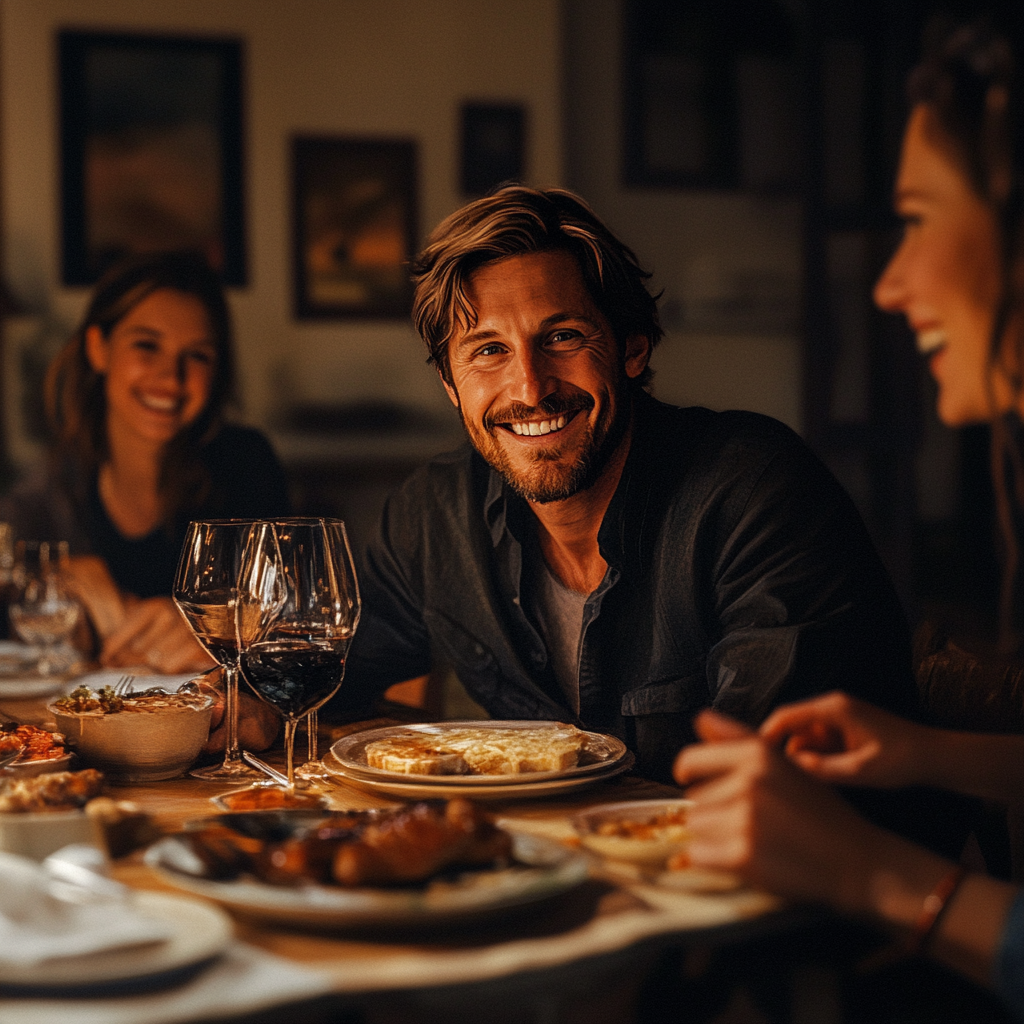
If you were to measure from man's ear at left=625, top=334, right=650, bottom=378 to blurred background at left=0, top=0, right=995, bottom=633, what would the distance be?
262cm

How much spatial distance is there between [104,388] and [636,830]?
2.61 m

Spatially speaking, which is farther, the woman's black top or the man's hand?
the woman's black top

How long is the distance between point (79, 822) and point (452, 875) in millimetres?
334

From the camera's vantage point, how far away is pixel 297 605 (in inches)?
51.8

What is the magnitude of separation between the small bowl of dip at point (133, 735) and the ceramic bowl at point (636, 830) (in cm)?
52

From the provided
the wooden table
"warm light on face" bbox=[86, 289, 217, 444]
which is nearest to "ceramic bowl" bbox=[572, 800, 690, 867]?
the wooden table

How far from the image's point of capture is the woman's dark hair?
10.5ft

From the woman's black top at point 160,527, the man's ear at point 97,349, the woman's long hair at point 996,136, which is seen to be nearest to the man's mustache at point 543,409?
the woman's long hair at point 996,136

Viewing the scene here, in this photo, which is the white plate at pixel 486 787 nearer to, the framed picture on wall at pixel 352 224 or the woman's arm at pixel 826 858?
the woman's arm at pixel 826 858

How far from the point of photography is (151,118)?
491cm

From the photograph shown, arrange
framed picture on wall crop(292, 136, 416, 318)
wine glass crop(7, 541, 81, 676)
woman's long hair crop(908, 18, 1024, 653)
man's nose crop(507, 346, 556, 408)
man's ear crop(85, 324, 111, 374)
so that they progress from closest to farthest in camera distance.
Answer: woman's long hair crop(908, 18, 1024, 653) → man's nose crop(507, 346, 556, 408) → wine glass crop(7, 541, 81, 676) → man's ear crop(85, 324, 111, 374) → framed picture on wall crop(292, 136, 416, 318)

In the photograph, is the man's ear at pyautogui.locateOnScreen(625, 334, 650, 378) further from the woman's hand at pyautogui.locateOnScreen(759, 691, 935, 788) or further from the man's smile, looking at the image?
the woman's hand at pyautogui.locateOnScreen(759, 691, 935, 788)

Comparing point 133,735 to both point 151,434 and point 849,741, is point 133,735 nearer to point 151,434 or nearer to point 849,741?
point 849,741

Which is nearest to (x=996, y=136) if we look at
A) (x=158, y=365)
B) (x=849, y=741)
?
(x=849, y=741)
